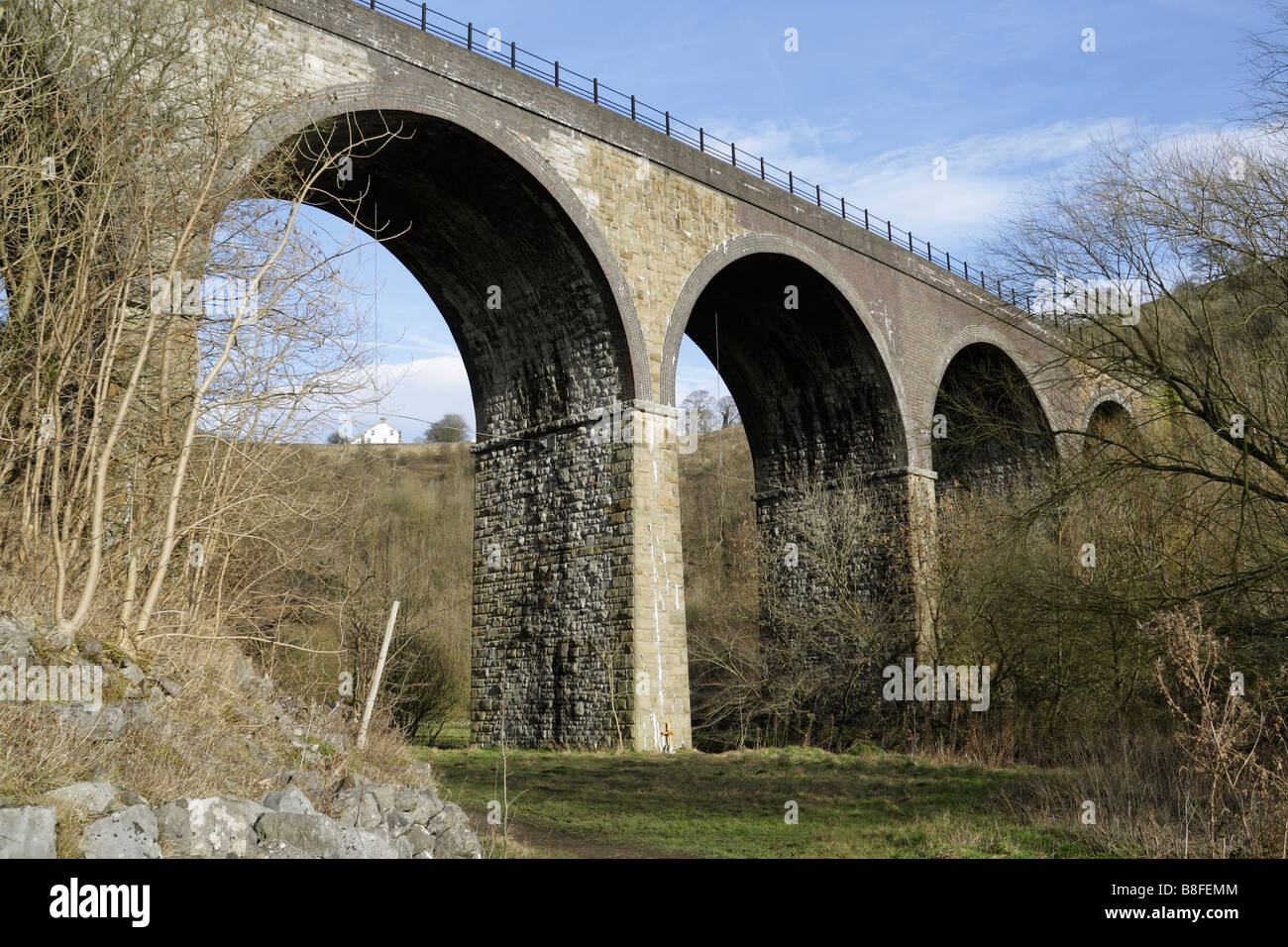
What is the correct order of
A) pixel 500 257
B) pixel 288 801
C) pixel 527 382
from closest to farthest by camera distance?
pixel 288 801
pixel 500 257
pixel 527 382

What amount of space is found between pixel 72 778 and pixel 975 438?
363 inches

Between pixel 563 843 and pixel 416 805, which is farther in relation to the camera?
pixel 563 843

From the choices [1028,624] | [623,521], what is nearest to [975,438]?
[1028,624]

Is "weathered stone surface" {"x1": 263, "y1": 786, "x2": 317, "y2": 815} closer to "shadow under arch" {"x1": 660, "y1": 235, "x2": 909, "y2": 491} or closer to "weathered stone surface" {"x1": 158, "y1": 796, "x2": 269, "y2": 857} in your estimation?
"weathered stone surface" {"x1": 158, "y1": 796, "x2": 269, "y2": 857}

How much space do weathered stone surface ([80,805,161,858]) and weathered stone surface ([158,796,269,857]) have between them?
10 cm

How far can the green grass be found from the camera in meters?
7.77

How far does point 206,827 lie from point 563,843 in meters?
3.77

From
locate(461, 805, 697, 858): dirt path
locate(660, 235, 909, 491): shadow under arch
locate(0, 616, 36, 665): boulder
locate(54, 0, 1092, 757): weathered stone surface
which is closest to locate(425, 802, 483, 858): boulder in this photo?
locate(461, 805, 697, 858): dirt path

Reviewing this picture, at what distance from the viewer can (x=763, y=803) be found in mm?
10391

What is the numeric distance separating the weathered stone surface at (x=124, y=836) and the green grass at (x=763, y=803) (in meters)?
3.19

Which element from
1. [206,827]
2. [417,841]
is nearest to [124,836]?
[206,827]

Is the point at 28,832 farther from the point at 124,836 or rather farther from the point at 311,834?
the point at 311,834

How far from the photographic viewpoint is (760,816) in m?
9.55
